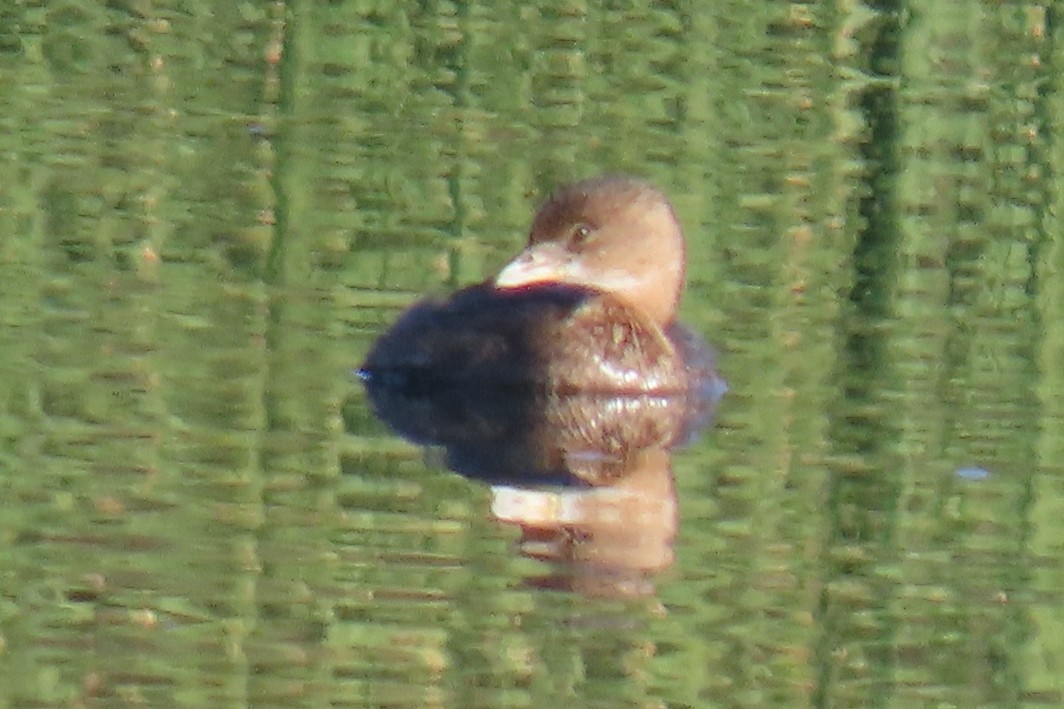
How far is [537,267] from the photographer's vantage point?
11039 mm

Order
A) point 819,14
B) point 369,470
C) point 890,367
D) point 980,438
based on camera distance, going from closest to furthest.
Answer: point 369,470 → point 980,438 → point 890,367 → point 819,14

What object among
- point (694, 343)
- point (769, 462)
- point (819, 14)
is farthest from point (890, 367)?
point (819, 14)

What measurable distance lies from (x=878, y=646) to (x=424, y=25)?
10774 mm

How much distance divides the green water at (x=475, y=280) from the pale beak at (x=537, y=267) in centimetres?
56

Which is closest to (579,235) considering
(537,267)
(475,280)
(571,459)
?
(537,267)

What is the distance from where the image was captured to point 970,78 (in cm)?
1795

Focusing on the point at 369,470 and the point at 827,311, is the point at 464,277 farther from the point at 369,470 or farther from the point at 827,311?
the point at 369,470

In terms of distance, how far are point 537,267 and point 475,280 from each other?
1088 millimetres

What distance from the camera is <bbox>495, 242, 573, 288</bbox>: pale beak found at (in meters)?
10.8

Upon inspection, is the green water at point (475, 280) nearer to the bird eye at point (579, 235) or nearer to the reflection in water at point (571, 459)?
the reflection in water at point (571, 459)

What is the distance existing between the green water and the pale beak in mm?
562

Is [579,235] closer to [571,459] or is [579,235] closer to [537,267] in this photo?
[537,267]

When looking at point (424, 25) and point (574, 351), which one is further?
point (424, 25)

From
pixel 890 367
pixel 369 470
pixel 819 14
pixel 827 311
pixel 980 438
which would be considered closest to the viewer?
pixel 369 470
